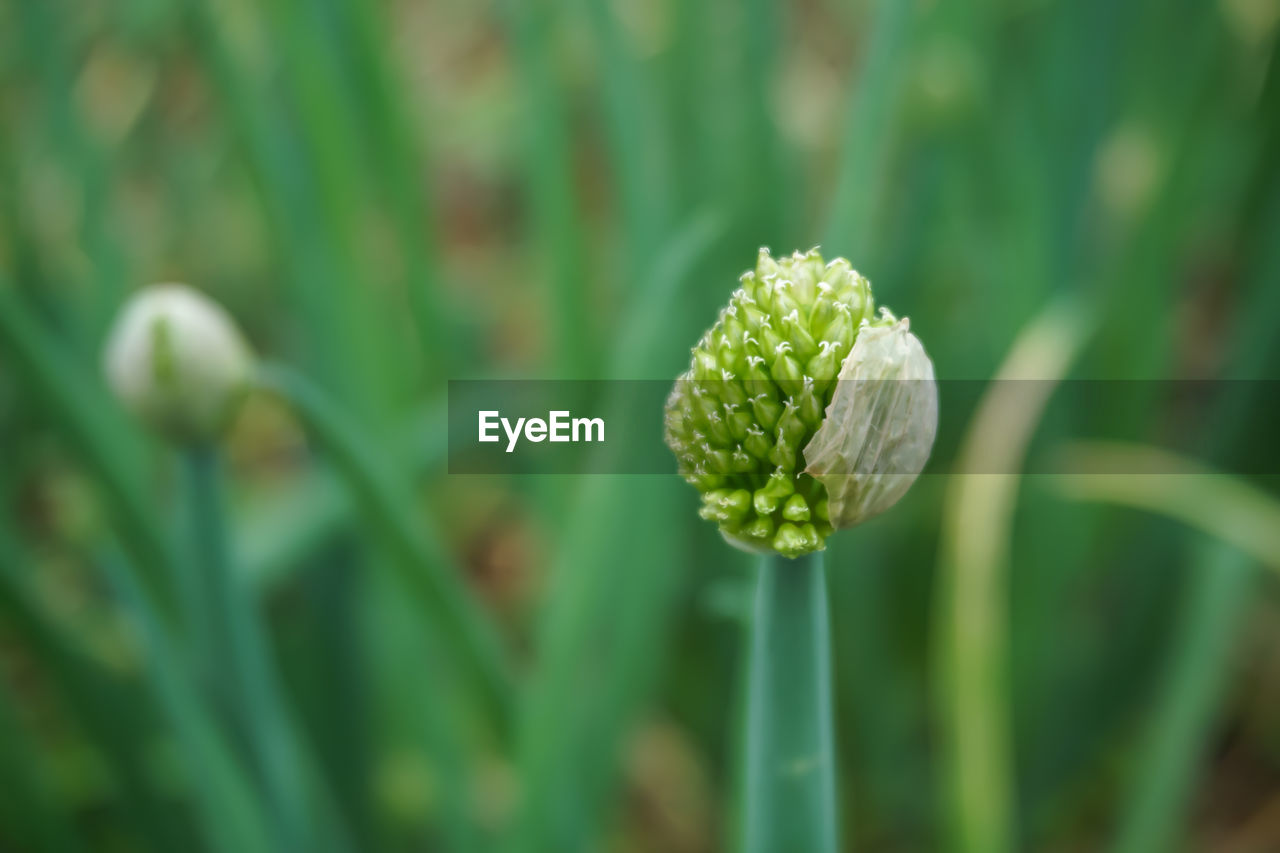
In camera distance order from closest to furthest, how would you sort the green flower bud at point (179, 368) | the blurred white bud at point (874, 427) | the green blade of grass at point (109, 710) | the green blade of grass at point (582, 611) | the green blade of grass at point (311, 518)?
the blurred white bud at point (874, 427) < the green flower bud at point (179, 368) < the green blade of grass at point (582, 611) < the green blade of grass at point (109, 710) < the green blade of grass at point (311, 518)

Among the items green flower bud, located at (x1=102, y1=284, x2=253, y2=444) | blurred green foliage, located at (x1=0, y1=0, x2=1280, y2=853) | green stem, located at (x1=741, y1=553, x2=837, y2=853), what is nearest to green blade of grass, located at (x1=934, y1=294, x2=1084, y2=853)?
blurred green foliage, located at (x1=0, y1=0, x2=1280, y2=853)

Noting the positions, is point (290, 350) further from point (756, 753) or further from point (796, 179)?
point (756, 753)

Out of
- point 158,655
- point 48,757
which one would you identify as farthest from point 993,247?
point 48,757

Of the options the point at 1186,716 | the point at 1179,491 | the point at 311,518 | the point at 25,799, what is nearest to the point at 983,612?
the point at 1186,716

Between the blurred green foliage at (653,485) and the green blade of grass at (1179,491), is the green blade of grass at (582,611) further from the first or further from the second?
the green blade of grass at (1179,491)

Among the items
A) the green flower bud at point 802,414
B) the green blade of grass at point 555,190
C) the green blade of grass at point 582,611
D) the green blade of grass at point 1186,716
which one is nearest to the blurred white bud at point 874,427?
the green flower bud at point 802,414
